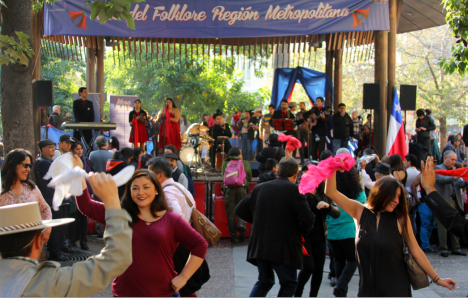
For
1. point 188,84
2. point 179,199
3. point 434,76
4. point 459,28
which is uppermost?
point 434,76

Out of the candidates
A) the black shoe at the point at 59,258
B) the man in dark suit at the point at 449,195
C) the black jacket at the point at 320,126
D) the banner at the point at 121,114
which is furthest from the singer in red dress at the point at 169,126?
the man in dark suit at the point at 449,195

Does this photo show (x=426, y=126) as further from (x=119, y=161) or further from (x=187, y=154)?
(x=119, y=161)

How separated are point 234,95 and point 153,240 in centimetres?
2464

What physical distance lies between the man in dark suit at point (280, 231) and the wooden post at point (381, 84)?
271 inches

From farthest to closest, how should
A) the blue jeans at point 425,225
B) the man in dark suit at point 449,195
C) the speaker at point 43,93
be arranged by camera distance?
1. the speaker at point 43,93
2. the blue jeans at point 425,225
3. the man in dark suit at point 449,195

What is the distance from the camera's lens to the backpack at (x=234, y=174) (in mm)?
8375

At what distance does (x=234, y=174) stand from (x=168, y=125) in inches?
200

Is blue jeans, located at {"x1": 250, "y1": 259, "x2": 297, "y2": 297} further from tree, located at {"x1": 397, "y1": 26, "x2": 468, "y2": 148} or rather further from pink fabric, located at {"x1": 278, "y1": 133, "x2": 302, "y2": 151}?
tree, located at {"x1": 397, "y1": 26, "x2": 468, "y2": 148}

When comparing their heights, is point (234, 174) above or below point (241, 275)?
above

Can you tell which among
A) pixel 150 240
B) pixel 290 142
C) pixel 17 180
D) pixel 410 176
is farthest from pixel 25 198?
pixel 410 176

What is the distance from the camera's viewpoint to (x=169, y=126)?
1292 centimetres


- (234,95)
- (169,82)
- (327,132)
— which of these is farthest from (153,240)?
(234,95)

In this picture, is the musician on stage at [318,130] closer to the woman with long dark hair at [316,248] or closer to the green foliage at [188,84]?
the woman with long dark hair at [316,248]

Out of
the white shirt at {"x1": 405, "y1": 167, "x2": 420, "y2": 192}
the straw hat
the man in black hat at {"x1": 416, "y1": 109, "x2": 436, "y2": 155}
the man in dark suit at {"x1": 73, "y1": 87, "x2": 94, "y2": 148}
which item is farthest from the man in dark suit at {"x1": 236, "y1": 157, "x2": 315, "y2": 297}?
the man in black hat at {"x1": 416, "y1": 109, "x2": 436, "y2": 155}
